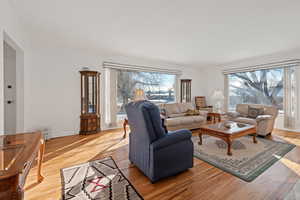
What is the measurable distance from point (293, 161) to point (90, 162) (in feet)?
11.4

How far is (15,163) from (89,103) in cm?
312

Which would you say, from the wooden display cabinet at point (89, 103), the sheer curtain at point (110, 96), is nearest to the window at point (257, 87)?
the sheer curtain at point (110, 96)

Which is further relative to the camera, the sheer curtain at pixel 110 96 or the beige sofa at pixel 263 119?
the sheer curtain at pixel 110 96

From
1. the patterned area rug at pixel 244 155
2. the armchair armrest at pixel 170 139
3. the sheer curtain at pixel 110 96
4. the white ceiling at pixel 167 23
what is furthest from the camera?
the sheer curtain at pixel 110 96

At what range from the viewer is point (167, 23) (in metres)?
2.43

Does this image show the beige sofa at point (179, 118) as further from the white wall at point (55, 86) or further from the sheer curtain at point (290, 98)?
the white wall at point (55, 86)

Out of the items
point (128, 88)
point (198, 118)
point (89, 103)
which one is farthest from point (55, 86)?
point (198, 118)

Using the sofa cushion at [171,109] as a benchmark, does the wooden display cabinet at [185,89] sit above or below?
above

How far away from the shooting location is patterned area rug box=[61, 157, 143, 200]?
1551 mm

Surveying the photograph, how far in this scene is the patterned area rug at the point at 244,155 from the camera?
2059 millimetres

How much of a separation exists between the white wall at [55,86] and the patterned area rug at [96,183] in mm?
2045

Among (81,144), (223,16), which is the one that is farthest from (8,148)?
(223,16)

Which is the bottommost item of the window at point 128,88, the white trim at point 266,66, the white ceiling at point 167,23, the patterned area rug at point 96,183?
the patterned area rug at point 96,183

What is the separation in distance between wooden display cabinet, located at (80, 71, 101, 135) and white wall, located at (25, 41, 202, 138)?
216 millimetres
